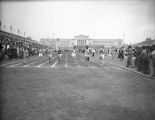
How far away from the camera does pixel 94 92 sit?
6.97 metres

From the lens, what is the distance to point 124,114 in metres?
4.55

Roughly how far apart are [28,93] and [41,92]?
0.49m

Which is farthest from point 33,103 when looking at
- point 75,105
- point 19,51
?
point 19,51

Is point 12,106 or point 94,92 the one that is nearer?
point 12,106

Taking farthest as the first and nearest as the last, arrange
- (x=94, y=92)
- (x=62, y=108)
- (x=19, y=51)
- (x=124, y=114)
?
(x=19, y=51) → (x=94, y=92) → (x=62, y=108) → (x=124, y=114)

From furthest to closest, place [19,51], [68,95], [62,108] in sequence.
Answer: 1. [19,51]
2. [68,95]
3. [62,108]

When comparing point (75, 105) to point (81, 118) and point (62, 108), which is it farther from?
point (81, 118)

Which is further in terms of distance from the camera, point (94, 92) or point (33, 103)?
point (94, 92)

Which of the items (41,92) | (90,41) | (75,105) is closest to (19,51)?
(41,92)

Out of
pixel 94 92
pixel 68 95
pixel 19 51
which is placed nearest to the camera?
pixel 68 95

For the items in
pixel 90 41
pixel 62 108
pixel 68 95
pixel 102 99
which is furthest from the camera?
pixel 90 41

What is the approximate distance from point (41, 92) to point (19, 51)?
23996mm

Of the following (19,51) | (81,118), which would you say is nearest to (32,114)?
(81,118)

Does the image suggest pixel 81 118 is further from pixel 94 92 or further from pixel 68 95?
pixel 94 92
